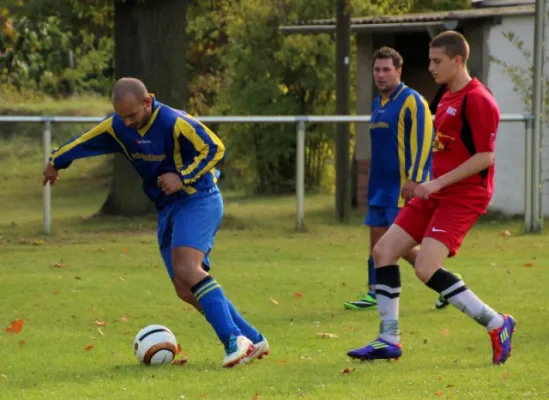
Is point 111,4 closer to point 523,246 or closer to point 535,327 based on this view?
point 523,246

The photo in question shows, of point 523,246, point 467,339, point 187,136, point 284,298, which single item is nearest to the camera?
point 187,136

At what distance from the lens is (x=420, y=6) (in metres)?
31.5

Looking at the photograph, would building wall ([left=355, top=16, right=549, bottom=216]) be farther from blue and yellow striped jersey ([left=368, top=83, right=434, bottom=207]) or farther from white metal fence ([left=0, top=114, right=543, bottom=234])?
blue and yellow striped jersey ([left=368, top=83, right=434, bottom=207])

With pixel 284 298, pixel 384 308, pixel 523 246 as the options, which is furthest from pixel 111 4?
pixel 384 308

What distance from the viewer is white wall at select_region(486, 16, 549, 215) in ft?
69.7

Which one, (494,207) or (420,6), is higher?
(420,6)

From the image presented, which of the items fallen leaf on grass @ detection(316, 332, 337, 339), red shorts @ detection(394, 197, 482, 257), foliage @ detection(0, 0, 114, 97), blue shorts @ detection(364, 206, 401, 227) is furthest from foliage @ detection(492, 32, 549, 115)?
red shorts @ detection(394, 197, 482, 257)

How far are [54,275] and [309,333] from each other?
4677 millimetres

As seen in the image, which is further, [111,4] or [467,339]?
[111,4]

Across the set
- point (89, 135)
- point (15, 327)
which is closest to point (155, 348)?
point (89, 135)

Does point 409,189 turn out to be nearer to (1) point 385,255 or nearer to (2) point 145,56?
→ (1) point 385,255

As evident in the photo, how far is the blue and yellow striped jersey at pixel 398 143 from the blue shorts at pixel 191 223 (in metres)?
2.36

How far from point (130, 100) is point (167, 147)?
0.45 m

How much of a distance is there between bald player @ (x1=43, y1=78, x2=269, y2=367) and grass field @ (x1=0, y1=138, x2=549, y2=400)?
26 cm
